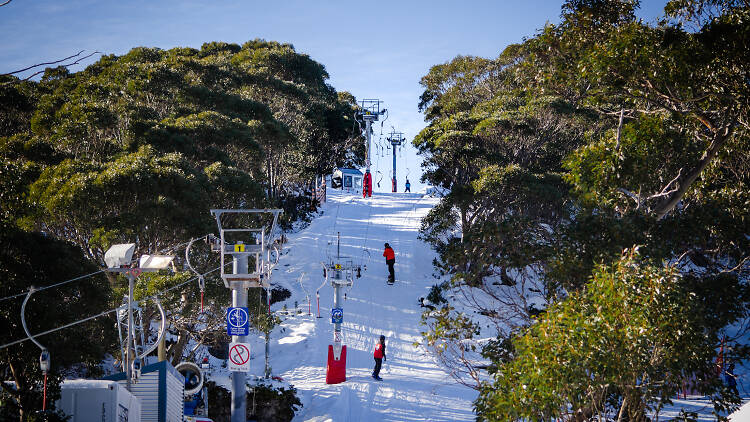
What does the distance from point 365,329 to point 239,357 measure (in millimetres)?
14537

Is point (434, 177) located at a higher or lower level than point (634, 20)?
lower

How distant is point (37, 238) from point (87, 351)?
2.73m

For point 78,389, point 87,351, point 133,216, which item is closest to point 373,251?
point 133,216

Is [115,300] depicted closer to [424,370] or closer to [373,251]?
[424,370]

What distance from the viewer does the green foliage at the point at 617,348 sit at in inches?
372

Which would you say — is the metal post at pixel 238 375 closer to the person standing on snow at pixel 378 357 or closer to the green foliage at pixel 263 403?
the green foliage at pixel 263 403

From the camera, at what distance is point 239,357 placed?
16094mm

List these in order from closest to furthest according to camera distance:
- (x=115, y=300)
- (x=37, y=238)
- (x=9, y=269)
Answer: (x=9, y=269) → (x=37, y=238) → (x=115, y=300)

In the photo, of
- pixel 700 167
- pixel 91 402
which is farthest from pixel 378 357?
pixel 91 402

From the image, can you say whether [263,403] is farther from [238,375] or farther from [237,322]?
[237,322]

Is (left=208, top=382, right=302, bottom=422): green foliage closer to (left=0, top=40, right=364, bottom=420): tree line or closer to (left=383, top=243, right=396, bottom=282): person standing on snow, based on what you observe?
(left=0, top=40, right=364, bottom=420): tree line

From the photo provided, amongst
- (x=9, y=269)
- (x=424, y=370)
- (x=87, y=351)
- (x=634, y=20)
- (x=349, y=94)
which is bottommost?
(x=424, y=370)

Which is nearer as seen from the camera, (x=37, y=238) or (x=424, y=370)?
(x=37, y=238)

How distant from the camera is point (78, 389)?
11.4m
